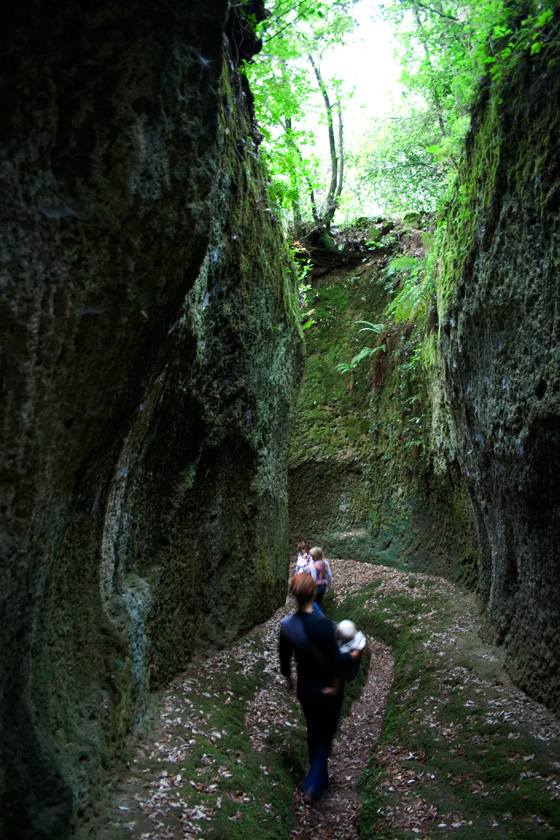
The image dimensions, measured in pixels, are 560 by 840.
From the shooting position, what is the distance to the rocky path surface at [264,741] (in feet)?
15.9

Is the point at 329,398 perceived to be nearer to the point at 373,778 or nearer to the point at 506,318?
the point at 506,318

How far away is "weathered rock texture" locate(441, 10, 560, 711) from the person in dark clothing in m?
2.53

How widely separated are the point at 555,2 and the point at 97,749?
25.8 feet

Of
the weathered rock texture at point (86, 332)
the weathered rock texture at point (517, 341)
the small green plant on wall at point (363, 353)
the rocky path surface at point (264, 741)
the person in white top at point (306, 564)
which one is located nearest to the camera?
the weathered rock texture at point (86, 332)

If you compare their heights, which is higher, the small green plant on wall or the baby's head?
the small green plant on wall

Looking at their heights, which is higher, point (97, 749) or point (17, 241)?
point (17, 241)

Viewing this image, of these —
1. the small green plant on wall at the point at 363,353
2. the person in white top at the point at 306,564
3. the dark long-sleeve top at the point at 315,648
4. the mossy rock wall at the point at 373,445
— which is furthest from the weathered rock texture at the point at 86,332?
the small green plant on wall at the point at 363,353

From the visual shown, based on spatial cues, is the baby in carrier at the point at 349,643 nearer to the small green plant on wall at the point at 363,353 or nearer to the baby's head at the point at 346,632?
the baby's head at the point at 346,632

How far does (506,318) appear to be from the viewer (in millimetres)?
7117

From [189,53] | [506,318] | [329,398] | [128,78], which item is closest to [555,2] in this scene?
[506,318]

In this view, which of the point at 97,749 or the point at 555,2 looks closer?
the point at 97,749

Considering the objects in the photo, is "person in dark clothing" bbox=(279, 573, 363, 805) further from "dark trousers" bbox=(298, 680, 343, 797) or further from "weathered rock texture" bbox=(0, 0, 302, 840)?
"weathered rock texture" bbox=(0, 0, 302, 840)

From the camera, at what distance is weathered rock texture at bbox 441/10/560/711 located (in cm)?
598

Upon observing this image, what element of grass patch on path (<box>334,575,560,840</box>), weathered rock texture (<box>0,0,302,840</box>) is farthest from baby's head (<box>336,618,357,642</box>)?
weathered rock texture (<box>0,0,302,840</box>)
